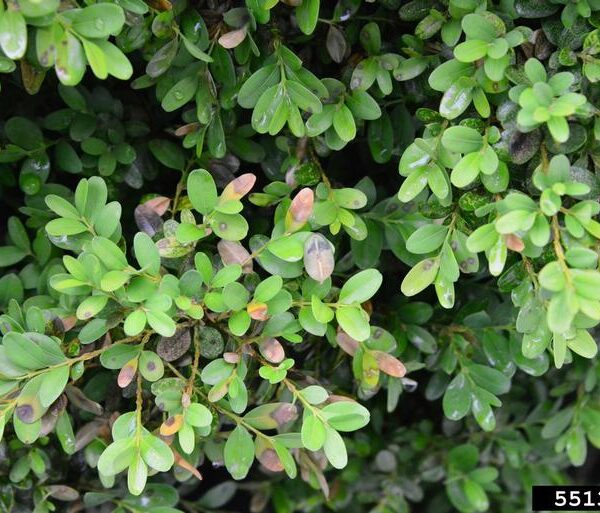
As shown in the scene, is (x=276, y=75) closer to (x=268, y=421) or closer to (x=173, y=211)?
(x=173, y=211)

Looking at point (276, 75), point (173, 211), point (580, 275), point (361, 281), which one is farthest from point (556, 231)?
point (173, 211)

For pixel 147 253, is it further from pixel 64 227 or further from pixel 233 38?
pixel 233 38

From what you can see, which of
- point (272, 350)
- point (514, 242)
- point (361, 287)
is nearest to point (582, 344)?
point (514, 242)

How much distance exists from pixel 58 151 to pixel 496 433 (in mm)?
996

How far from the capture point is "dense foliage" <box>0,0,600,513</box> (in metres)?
0.93

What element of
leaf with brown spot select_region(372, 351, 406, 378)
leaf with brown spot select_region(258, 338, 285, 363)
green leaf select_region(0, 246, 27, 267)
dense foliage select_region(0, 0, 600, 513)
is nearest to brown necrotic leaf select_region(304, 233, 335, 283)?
dense foliage select_region(0, 0, 600, 513)

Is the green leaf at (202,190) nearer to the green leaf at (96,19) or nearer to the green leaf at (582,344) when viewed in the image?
the green leaf at (96,19)

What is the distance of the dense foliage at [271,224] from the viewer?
93 centimetres

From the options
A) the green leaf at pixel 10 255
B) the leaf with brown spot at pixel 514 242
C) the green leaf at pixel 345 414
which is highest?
the leaf with brown spot at pixel 514 242

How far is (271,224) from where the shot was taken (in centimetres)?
125

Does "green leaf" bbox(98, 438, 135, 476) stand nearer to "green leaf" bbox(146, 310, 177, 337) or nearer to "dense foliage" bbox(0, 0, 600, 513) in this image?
"dense foliage" bbox(0, 0, 600, 513)

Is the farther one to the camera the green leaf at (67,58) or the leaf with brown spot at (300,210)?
the leaf with brown spot at (300,210)

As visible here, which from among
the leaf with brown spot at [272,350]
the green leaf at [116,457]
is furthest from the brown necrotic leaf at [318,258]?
the green leaf at [116,457]

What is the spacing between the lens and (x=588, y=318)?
0.91 meters
